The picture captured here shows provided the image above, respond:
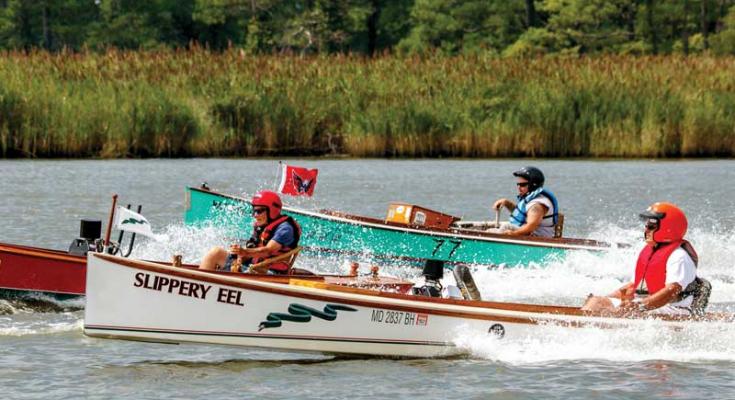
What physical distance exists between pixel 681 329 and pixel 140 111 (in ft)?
72.7

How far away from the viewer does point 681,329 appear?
1302 cm

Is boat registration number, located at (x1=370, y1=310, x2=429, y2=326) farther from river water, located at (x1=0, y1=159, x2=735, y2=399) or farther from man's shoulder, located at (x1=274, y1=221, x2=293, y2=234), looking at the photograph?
man's shoulder, located at (x1=274, y1=221, x2=293, y2=234)

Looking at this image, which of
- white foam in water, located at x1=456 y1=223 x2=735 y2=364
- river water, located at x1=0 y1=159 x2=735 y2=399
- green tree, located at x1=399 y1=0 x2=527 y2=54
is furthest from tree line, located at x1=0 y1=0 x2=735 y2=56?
white foam in water, located at x1=456 y1=223 x2=735 y2=364

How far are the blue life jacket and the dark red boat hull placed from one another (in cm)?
623

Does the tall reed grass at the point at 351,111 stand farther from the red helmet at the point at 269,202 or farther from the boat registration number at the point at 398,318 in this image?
the boat registration number at the point at 398,318

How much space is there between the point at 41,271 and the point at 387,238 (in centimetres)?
601

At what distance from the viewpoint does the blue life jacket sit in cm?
1933

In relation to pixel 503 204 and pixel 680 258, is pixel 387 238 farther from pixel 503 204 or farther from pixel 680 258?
pixel 680 258

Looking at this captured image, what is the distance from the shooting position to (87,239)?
53.4 feet

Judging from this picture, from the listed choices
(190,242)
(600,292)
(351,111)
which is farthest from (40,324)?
(351,111)

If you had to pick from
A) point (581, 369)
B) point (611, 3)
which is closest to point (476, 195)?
point (581, 369)

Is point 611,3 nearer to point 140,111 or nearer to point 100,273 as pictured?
point 140,111

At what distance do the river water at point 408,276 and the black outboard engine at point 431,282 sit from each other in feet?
1.88

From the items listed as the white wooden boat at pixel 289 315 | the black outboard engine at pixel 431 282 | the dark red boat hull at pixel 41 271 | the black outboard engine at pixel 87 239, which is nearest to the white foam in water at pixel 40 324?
the dark red boat hull at pixel 41 271
